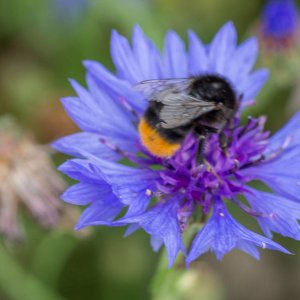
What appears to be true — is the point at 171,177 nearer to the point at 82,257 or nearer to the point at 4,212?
the point at 4,212

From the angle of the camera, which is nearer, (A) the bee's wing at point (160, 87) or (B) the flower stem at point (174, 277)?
(A) the bee's wing at point (160, 87)

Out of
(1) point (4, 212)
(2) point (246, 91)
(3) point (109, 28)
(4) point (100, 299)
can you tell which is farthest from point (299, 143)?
(3) point (109, 28)

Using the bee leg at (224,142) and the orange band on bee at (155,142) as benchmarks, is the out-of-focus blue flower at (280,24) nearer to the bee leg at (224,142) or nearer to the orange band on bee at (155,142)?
the bee leg at (224,142)

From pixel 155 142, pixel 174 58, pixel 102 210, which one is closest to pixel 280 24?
pixel 174 58

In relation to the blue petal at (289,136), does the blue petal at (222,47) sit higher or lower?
higher

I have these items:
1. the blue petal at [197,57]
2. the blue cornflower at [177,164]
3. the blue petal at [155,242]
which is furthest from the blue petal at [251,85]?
the blue petal at [155,242]
